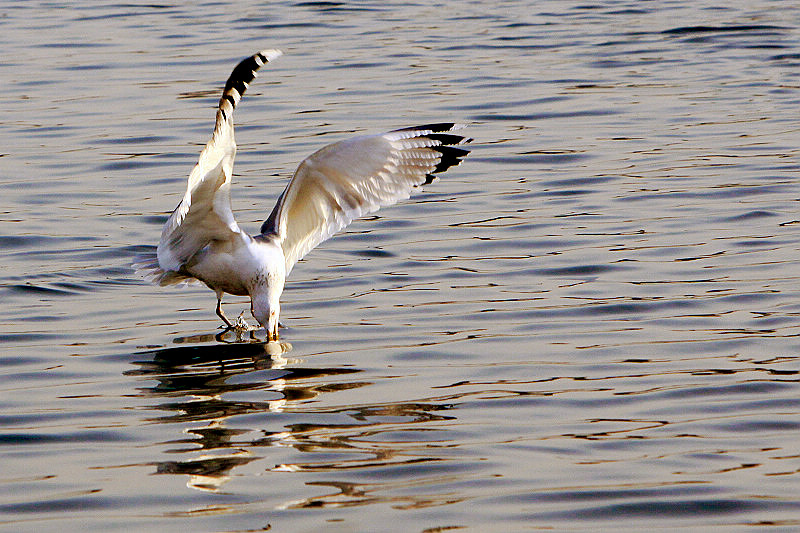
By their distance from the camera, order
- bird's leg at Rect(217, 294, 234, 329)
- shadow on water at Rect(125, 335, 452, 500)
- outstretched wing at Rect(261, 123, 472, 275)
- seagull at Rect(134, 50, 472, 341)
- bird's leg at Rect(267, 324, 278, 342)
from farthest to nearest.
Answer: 1. outstretched wing at Rect(261, 123, 472, 275)
2. bird's leg at Rect(217, 294, 234, 329)
3. bird's leg at Rect(267, 324, 278, 342)
4. seagull at Rect(134, 50, 472, 341)
5. shadow on water at Rect(125, 335, 452, 500)

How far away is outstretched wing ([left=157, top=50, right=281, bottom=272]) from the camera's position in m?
6.23

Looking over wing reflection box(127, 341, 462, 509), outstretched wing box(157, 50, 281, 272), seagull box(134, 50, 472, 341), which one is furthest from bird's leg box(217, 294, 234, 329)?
wing reflection box(127, 341, 462, 509)

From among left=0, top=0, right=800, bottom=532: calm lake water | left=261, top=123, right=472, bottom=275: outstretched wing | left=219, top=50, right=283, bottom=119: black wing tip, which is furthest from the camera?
left=261, top=123, right=472, bottom=275: outstretched wing

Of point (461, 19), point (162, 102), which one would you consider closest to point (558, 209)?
point (162, 102)

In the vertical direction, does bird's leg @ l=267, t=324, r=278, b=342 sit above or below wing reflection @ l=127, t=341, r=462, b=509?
below

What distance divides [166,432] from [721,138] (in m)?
7.25

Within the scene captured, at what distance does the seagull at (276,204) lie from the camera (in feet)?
20.9

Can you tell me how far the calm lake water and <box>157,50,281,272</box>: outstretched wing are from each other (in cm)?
45

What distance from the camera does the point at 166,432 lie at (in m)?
5.37

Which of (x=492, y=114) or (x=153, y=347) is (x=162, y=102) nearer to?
(x=492, y=114)

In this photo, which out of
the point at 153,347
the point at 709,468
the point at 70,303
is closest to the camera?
the point at 709,468

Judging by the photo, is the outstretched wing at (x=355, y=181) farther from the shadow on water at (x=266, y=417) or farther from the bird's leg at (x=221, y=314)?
the shadow on water at (x=266, y=417)

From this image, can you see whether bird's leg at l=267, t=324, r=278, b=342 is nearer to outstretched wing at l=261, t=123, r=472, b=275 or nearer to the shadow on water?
the shadow on water

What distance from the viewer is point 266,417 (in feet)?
18.2
